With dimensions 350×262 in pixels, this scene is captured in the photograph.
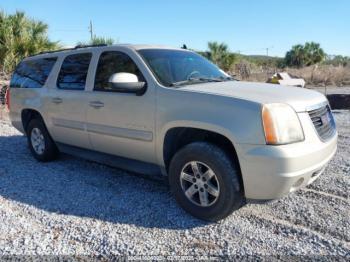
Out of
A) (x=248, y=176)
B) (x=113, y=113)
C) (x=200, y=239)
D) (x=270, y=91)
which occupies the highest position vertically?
(x=270, y=91)

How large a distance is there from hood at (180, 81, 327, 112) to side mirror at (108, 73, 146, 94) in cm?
53

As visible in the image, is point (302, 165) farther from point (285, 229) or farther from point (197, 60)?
point (197, 60)

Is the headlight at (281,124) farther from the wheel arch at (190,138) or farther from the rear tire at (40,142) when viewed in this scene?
the rear tire at (40,142)

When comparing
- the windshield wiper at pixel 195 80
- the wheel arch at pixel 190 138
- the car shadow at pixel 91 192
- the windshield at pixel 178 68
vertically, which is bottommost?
the car shadow at pixel 91 192

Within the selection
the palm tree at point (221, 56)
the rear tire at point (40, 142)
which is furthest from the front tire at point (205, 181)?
the palm tree at point (221, 56)

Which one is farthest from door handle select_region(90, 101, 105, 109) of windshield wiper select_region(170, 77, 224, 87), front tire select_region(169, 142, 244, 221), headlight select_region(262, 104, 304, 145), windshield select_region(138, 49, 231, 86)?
headlight select_region(262, 104, 304, 145)

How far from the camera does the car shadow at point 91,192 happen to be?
388 cm

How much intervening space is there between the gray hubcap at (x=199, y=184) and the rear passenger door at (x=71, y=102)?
183 cm

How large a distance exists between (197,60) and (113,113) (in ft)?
4.57

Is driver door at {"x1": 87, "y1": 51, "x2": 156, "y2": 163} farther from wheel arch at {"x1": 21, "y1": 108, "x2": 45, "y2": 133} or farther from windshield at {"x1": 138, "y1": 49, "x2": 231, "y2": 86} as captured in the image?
wheel arch at {"x1": 21, "y1": 108, "x2": 45, "y2": 133}

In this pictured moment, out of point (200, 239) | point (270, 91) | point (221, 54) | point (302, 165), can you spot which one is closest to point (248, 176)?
point (302, 165)

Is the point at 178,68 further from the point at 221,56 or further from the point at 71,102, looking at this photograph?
the point at 221,56

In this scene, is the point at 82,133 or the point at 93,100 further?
the point at 82,133

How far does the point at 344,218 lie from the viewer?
3689 mm
